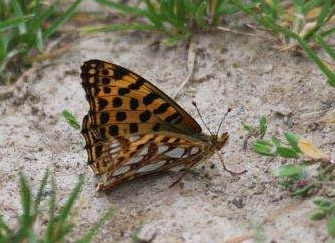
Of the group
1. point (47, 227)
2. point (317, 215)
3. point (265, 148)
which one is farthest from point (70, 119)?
point (317, 215)

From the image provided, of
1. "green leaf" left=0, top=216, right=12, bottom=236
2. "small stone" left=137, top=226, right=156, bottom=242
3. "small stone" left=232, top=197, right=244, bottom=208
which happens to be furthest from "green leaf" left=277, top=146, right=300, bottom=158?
"green leaf" left=0, top=216, right=12, bottom=236

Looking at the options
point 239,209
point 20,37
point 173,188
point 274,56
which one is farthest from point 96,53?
point 239,209

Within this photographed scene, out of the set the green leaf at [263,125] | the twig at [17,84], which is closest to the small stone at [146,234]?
the green leaf at [263,125]

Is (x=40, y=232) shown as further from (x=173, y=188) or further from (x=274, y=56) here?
(x=274, y=56)

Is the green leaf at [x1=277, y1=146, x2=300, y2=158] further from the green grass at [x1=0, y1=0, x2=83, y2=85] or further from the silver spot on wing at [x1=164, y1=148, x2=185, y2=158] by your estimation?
the green grass at [x1=0, y1=0, x2=83, y2=85]

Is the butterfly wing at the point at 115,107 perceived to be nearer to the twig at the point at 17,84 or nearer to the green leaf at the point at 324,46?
the green leaf at the point at 324,46
